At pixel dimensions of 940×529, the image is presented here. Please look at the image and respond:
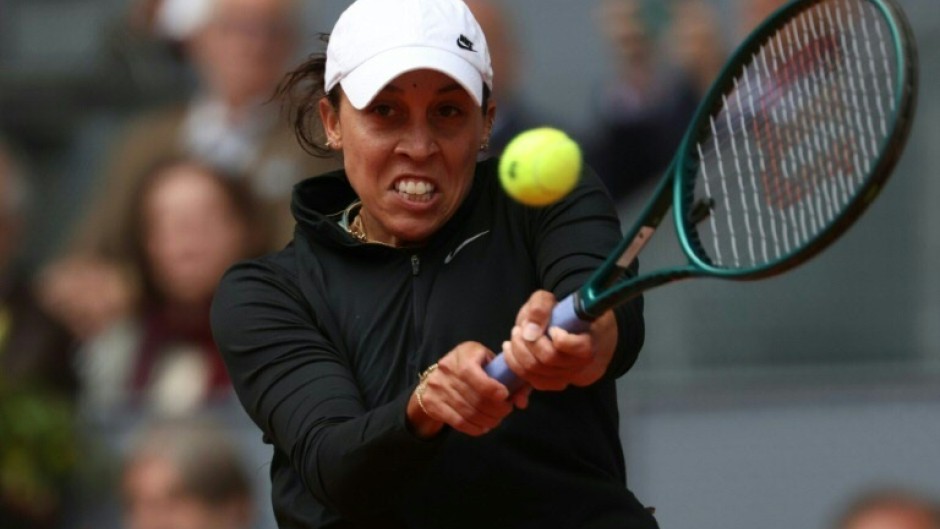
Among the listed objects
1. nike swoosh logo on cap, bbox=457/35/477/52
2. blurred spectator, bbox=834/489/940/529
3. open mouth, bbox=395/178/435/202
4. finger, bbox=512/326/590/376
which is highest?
nike swoosh logo on cap, bbox=457/35/477/52

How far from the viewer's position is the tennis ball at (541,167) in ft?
10.3

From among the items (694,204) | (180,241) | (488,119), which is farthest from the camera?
(180,241)

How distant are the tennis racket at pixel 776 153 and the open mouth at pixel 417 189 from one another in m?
0.41

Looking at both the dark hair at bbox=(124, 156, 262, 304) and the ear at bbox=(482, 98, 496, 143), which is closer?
the ear at bbox=(482, 98, 496, 143)

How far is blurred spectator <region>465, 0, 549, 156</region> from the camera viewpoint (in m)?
6.93

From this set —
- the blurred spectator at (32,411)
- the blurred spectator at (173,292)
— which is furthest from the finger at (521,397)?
the blurred spectator at (32,411)

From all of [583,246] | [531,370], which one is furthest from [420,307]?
[531,370]

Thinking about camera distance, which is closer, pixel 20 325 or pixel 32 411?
pixel 32 411

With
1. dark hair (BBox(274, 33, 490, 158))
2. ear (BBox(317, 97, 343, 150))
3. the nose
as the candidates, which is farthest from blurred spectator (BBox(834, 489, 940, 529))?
the nose

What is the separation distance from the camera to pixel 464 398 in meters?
3.14

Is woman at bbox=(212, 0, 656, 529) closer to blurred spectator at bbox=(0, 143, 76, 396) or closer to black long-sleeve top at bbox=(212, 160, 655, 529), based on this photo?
black long-sleeve top at bbox=(212, 160, 655, 529)

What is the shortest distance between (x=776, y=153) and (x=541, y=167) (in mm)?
581

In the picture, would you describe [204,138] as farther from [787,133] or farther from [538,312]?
[538,312]

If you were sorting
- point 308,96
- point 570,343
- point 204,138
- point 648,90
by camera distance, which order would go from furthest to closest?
point 204,138 < point 648,90 < point 308,96 < point 570,343
